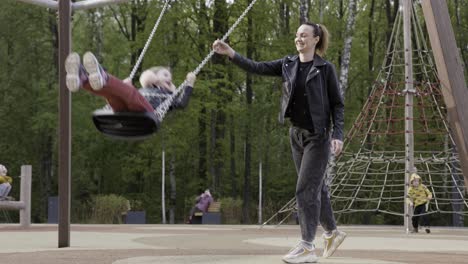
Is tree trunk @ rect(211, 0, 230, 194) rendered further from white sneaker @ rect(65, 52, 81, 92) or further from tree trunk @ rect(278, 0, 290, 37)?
white sneaker @ rect(65, 52, 81, 92)

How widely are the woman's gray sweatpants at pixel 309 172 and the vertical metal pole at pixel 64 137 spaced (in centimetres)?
329

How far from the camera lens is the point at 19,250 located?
28.3 feet

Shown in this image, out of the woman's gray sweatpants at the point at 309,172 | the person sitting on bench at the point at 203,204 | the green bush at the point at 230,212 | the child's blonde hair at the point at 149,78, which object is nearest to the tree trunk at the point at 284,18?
the green bush at the point at 230,212

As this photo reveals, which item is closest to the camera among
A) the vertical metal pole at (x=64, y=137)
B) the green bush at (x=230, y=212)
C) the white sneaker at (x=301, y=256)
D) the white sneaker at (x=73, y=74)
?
the white sneaker at (x=73, y=74)

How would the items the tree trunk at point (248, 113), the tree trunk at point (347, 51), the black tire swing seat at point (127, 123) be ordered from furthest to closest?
the tree trunk at point (248, 113), the tree trunk at point (347, 51), the black tire swing seat at point (127, 123)

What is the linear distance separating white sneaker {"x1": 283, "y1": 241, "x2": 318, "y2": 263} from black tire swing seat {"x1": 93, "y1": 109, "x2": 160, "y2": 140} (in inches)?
60.2

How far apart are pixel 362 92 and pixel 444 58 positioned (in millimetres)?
25739

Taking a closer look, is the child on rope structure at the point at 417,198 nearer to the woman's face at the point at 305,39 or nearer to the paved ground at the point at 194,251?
the paved ground at the point at 194,251

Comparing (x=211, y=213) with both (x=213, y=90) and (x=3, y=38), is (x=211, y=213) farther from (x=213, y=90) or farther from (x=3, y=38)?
(x=3, y=38)

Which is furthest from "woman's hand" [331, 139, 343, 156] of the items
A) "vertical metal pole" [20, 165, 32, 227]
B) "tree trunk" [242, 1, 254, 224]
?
"tree trunk" [242, 1, 254, 224]

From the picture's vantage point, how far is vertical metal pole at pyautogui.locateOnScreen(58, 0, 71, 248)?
29.9 ft

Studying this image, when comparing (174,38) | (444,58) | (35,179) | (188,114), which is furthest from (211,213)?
(444,58)

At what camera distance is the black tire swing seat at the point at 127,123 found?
639cm

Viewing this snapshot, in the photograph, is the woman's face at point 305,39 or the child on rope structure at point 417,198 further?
the child on rope structure at point 417,198
